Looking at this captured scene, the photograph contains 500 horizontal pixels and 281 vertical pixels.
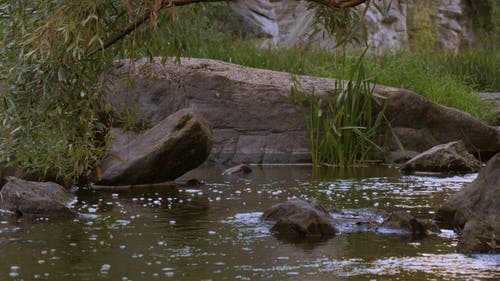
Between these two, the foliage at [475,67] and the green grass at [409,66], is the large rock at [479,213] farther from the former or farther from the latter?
the foliage at [475,67]

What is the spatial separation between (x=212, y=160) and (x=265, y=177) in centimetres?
202

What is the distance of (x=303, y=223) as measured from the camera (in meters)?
7.50

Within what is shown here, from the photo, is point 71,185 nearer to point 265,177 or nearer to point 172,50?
point 265,177

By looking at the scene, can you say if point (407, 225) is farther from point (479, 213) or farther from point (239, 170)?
point (239, 170)

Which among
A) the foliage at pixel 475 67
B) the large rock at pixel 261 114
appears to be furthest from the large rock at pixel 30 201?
the foliage at pixel 475 67

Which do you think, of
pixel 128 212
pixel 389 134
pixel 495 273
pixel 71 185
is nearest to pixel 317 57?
pixel 389 134

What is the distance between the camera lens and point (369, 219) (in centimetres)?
811

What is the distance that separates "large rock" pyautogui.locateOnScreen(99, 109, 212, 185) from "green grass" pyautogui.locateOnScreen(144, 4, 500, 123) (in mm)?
4049

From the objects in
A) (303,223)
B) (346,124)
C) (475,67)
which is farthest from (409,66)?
(303,223)

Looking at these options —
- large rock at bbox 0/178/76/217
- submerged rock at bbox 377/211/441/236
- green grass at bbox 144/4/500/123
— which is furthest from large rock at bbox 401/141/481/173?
large rock at bbox 0/178/76/217

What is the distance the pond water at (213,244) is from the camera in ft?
20.0

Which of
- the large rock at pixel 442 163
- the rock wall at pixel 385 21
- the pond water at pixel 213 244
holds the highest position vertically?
the rock wall at pixel 385 21

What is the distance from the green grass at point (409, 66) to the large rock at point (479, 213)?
6.88 m

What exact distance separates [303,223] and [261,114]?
6432 millimetres
